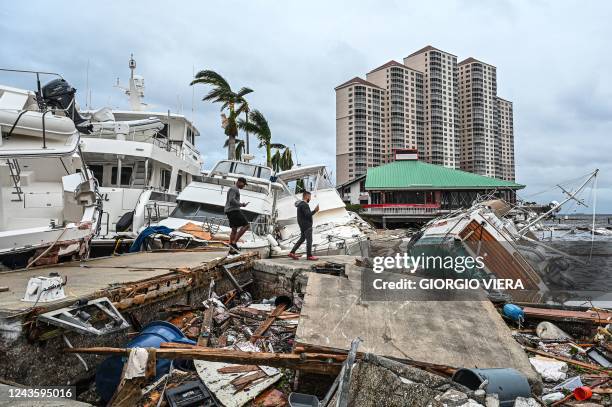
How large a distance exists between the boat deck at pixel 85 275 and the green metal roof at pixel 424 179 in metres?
33.3

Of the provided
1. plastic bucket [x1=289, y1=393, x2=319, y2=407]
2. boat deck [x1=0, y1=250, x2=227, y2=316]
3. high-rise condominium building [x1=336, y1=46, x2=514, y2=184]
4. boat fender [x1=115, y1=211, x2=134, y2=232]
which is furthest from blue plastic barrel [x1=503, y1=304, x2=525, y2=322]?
high-rise condominium building [x1=336, y1=46, x2=514, y2=184]

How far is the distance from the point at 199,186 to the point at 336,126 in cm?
5791

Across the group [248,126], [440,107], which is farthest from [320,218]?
[440,107]

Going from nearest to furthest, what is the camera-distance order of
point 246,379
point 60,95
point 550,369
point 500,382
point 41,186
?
point 500,382 < point 246,379 < point 550,369 < point 60,95 < point 41,186

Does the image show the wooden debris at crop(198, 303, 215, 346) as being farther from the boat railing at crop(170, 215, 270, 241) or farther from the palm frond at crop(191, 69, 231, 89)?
the palm frond at crop(191, 69, 231, 89)

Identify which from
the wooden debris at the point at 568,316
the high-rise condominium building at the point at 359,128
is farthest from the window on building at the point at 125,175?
the high-rise condominium building at the point at 359,128

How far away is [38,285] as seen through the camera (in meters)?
3.49

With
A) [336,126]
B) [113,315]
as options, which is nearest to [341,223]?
[113,315]

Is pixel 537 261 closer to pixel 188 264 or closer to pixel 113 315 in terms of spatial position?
pixel 188 264

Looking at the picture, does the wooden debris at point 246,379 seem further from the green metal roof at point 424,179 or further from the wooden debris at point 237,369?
the green metal roof at point 424,179

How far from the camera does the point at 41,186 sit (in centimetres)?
845

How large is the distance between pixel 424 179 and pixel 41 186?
36.3 metres

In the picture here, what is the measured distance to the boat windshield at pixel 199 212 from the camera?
1180 centimetres

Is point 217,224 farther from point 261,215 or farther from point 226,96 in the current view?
point 226,96
